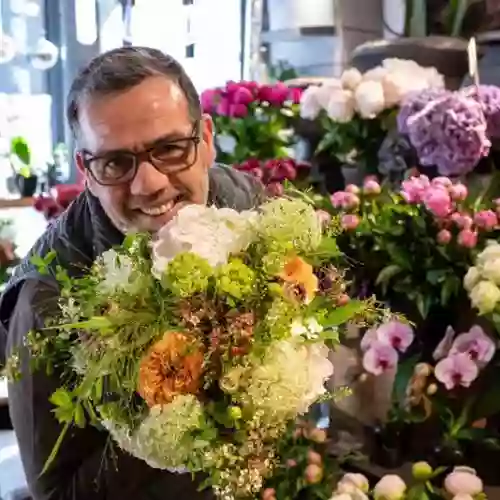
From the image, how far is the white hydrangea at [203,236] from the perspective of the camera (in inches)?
30.4

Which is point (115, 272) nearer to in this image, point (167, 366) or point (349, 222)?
point (167, 366)

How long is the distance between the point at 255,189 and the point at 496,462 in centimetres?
50

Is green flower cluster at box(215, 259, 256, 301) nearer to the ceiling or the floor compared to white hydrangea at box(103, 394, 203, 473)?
nearer to the ceiling

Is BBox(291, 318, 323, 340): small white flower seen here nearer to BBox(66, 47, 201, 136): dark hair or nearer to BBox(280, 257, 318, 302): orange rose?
BBox(280, 257, 318, 302): orange rose

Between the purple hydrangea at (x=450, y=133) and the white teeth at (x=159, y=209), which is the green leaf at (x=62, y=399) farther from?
the purple hydrangea at (x=450, y=133)

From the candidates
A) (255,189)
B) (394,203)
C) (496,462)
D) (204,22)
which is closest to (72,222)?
(255,189)

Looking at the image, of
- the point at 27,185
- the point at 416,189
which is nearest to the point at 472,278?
the point at 416,189

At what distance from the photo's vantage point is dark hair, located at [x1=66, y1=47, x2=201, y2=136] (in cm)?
100

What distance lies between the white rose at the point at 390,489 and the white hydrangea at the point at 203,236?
499 mm

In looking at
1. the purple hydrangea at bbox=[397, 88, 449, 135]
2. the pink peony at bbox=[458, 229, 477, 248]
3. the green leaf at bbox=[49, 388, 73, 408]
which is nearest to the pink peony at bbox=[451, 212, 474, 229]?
the pink peony at bbox=[458, 229, 477, 248]

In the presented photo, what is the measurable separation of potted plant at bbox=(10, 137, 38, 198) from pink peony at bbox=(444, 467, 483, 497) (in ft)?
5.86

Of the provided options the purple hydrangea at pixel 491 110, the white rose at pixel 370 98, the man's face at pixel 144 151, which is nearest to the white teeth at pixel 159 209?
the man's face at pixel 144 151

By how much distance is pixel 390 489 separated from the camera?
1161mm

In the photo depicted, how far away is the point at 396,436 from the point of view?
130 cm
